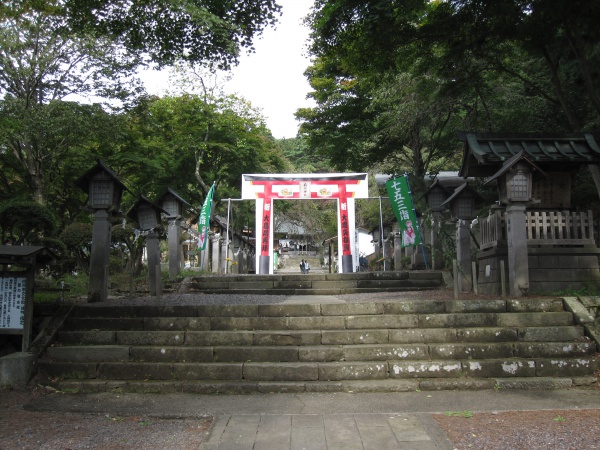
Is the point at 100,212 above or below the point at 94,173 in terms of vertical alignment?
below

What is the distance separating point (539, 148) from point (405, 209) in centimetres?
535

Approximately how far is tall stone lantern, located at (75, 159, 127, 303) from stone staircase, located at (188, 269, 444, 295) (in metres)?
4.00

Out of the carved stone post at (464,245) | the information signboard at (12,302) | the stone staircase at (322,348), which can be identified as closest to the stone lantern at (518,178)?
the stone staircase at (322,348)

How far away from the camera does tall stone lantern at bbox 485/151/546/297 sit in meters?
8.06

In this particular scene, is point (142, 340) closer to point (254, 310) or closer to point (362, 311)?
point (254, 310)

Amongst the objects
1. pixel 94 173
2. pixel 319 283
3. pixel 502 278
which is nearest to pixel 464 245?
pixel 502 278

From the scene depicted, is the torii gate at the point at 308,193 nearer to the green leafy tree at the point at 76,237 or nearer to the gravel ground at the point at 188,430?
the green leafy tree at the point at 76,237

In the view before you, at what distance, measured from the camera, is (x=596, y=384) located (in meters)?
5.79

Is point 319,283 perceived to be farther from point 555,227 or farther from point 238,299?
point 555,227

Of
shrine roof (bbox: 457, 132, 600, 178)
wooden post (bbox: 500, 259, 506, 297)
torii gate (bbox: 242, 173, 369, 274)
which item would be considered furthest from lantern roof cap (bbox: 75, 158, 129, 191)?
torii gate (bbox: 242, 173, 369, 274)

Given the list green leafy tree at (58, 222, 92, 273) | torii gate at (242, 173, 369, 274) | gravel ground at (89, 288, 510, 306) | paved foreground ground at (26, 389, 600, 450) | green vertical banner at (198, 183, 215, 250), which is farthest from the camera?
torii gate at (242, 173, 369, 274)

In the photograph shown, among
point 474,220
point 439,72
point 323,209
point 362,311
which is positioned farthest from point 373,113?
point 323,209

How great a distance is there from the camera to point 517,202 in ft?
26.7

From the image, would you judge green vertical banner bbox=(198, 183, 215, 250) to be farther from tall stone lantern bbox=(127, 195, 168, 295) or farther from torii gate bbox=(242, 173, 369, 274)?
tall stone lantern bbox=(127, 195, 168, 295)
